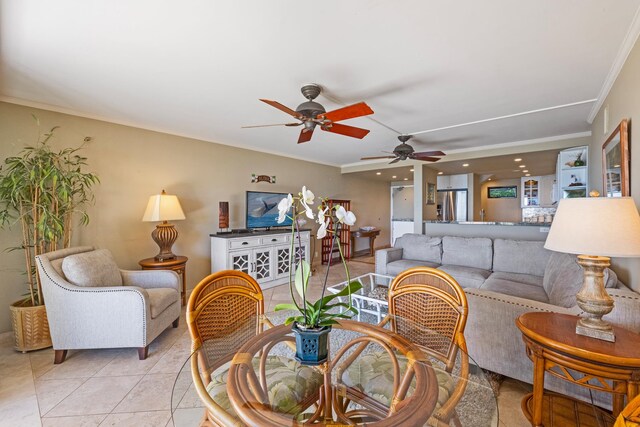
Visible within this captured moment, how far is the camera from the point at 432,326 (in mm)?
1601

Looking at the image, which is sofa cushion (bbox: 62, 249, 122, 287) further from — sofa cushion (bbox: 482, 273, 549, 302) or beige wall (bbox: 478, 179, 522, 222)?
beige wall (bbox: 478, 179, 522, 222)

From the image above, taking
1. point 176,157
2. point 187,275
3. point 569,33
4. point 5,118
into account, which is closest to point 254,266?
point 187,275

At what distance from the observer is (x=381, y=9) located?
Result: 59.0 inches

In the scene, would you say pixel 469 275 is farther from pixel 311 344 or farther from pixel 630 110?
pixel 311 344

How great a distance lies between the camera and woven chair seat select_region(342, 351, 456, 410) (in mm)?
1152

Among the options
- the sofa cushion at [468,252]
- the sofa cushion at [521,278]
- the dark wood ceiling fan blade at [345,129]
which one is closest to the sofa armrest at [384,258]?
the sofa cushion at [468,252]

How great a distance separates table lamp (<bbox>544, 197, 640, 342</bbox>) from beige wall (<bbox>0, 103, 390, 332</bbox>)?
162 inches

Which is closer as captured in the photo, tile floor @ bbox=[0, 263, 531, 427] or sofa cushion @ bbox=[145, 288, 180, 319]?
tile floor @ bbox=[0, 263, 531, 427]

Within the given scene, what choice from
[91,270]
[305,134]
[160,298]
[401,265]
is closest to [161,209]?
[91,270]

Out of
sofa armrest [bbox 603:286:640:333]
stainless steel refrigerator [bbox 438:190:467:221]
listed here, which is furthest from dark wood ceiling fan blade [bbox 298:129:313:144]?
stainless steel refrigerator [bbox 438:190:467:221]

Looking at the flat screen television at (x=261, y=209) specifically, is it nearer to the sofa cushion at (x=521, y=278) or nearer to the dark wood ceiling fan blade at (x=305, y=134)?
the dark wood ceiling fan blade at (x=305, y=134)

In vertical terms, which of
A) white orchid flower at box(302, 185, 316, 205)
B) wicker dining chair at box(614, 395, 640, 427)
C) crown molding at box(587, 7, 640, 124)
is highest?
crown molding at box(587, 7, 640, 124)

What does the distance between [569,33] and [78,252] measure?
13.9ft

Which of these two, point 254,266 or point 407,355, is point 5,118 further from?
point 407,355
